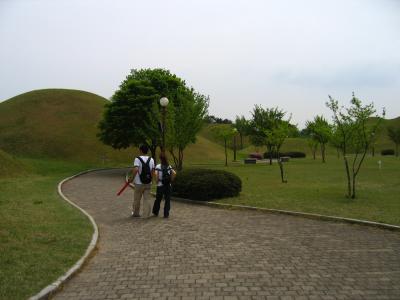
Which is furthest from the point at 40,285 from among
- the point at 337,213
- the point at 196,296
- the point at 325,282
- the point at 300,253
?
the point at 337,213

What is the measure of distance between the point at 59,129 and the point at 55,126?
139cm

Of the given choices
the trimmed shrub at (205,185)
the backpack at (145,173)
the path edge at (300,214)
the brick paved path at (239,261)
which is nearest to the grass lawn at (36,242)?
the brick paved path at (239,261)

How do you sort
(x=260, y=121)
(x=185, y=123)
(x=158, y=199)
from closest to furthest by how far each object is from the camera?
(x=158, y=199) < (x=185, y=123) < (x=260, y=121)

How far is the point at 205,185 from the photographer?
599 inches

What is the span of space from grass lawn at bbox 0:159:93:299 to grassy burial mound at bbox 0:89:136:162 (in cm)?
3380

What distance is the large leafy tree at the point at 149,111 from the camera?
2880 cm

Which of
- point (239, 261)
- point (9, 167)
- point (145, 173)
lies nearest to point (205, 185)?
point (145, 173)

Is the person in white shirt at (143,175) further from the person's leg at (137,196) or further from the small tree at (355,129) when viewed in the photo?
the small tree at (355,129)

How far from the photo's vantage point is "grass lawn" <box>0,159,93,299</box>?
5.91 meters

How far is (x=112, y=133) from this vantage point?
34625 millimetres

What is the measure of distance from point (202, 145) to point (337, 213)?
53658 millimetres

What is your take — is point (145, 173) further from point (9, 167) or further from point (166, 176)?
point (9, 167)

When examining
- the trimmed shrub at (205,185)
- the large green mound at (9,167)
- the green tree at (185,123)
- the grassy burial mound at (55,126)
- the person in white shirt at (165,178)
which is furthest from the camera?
the grassy burial mound at (55,126)

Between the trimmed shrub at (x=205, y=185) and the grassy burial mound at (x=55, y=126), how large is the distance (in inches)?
1216
